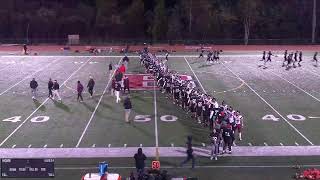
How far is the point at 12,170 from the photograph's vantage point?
14.0 m

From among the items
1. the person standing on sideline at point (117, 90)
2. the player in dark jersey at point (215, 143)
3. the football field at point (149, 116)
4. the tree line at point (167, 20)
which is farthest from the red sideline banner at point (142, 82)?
the tree line at point (167, 20)

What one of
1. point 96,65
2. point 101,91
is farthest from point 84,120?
point 96,65

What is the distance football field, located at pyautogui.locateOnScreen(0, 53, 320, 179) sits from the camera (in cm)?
1845

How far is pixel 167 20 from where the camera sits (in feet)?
242

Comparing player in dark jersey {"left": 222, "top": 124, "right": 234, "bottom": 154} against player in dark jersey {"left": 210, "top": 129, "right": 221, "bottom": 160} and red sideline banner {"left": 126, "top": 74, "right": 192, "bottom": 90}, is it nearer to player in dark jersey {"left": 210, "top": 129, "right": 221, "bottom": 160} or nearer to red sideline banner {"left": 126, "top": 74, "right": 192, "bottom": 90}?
player in dark jersey {"left": 210, "top": 129, "right": 221, "bottom": 160}

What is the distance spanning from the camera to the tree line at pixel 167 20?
243 ft

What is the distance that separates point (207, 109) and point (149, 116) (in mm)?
3508

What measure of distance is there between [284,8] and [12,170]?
223ft

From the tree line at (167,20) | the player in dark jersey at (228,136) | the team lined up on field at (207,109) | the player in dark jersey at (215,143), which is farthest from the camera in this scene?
the tree line at (167,20)

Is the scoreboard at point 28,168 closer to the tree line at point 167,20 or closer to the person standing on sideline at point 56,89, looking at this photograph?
the person standing on sideline at point 56,89

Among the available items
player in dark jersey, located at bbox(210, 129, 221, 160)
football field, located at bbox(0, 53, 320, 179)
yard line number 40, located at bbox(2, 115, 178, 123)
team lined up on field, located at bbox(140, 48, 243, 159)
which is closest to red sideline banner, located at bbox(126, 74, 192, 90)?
football field, located at bbox(0, 53, 320, 179)

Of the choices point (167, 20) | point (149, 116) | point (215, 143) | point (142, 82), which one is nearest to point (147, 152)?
point (215, 143)

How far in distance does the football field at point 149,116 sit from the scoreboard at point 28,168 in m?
3.51

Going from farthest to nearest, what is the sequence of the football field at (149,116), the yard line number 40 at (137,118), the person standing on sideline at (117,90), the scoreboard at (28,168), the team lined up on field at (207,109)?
the person standing on sideline at (117,90)
the yard line number 40 at (137,118)
the football field at (149,116)
the team lined up on field at (207,109)
the scoreboard at (28,168)
